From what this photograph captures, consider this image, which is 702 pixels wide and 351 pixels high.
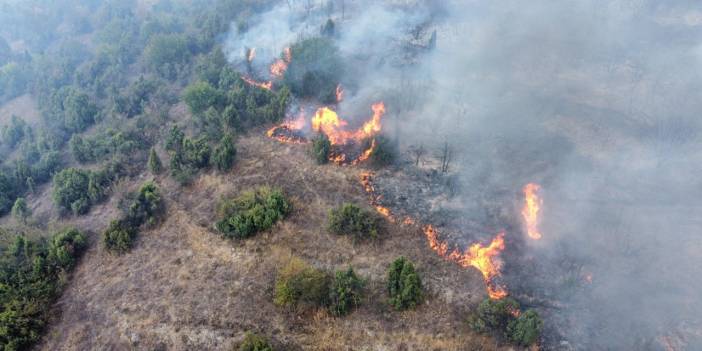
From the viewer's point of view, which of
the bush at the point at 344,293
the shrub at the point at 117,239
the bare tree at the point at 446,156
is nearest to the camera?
the bush at the point at 344,293

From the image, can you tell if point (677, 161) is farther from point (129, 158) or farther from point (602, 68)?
point (129, 158)

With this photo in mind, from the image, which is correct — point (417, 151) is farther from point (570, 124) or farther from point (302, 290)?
point (302, 290)

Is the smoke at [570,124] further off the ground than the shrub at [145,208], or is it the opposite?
the smoke at [570,124]

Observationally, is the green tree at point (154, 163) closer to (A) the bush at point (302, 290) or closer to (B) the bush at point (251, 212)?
(B) the bush at point (251, 212)

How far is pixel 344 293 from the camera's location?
942 inches

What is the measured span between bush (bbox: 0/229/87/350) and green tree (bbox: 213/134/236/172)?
1105cm

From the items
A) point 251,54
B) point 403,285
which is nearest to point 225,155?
point 403,285

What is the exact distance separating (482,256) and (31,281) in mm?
29139

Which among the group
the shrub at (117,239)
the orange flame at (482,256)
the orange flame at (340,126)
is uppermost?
the orange flame at (340,126)

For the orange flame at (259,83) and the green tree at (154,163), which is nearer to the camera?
the green tree at (154,163)

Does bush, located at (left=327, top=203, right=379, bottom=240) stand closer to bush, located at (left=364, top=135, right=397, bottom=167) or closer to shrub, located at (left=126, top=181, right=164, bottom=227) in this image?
bush, located at (left=364, top=135, right=397, bottom=167)

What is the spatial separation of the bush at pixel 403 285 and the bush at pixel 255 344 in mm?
7216

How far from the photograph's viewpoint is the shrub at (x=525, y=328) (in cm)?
2150

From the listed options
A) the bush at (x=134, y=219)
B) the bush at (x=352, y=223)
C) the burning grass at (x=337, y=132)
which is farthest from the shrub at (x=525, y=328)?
the bush at (x=134, y=219)
